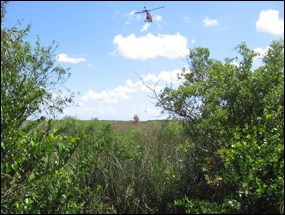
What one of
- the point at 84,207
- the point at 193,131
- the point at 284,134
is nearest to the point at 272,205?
the point at 284,134

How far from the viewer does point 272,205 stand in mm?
5289

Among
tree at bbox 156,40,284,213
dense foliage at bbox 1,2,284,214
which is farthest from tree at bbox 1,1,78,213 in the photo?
tree at bbox 156,40,284,213

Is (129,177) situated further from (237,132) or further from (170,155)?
(237,132)

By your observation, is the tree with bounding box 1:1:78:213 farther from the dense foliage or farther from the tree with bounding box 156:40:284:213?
the tree with bounding box 156:40:284:213

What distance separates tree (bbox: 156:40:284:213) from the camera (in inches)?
198

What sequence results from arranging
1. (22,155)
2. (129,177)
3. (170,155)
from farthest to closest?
(170,155) → (129,177) → (22,155)

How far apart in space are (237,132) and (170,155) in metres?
2.27

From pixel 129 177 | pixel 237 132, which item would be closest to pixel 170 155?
pixel 129 177

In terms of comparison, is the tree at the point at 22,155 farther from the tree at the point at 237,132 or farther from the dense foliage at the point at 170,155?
the tree at the point at 237,132

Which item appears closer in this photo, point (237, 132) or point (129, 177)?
point (237, 132)

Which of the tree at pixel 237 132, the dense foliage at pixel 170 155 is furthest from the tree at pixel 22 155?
the tree at pixel 237 132

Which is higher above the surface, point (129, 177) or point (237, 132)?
point (237, 132)

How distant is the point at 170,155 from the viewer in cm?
771

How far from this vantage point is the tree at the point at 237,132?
16.5 feet
